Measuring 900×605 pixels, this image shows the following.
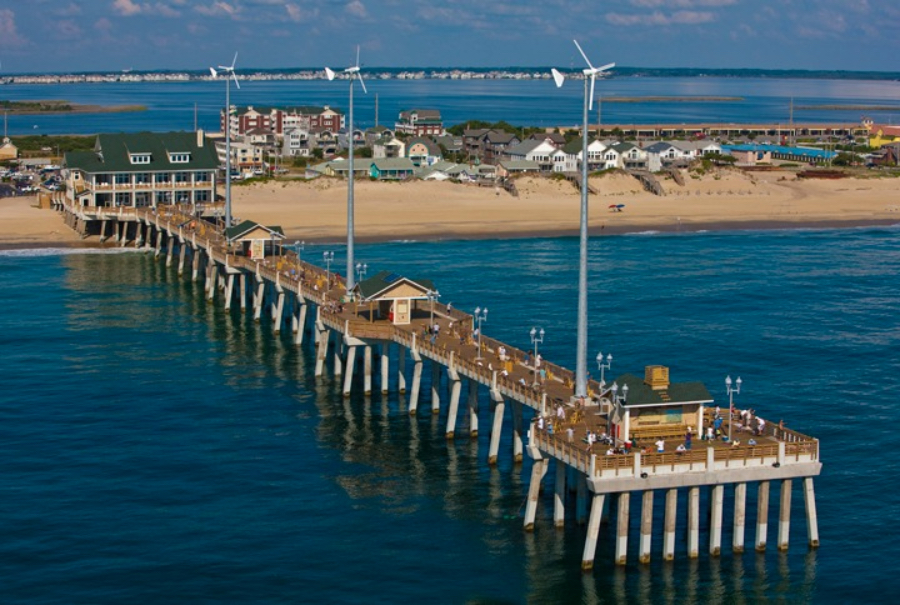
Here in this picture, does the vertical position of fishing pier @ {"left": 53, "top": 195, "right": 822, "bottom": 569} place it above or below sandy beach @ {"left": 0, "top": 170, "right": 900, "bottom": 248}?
below

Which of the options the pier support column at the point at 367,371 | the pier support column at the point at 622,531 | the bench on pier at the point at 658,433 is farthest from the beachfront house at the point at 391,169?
the pier support column at the point at 622,531

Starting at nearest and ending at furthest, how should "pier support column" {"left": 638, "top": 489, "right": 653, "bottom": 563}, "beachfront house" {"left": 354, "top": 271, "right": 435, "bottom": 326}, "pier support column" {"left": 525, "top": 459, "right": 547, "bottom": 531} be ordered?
"pier support column" {"left": 638, "top": 489, "right": 653, "bottom": 563}
"pier support column" {"left": 525, "top": 459, "right": 547, "bottom": 531}
"beachfront house" {"left": 354, "top": 271, "right": 435, "bottom": 326}

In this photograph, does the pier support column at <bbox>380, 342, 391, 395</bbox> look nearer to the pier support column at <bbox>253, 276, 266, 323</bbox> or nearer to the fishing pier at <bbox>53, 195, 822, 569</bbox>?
the fishing pier at <bbox>53, 195, 822, 569</bbox>

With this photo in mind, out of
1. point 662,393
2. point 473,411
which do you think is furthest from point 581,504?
point 473,411

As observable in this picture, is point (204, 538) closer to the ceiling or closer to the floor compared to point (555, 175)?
closer to the floor

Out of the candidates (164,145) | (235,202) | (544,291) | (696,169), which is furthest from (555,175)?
(544,291)

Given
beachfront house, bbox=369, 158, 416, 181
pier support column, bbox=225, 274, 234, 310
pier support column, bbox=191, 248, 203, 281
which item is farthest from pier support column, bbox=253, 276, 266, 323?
beachfront house, bbox=369, 158, 416, 181

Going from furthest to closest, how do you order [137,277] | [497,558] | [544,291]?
[137,277] → [544,291] → [497,558]

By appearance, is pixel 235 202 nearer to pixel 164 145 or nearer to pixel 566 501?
pixel 164 145
